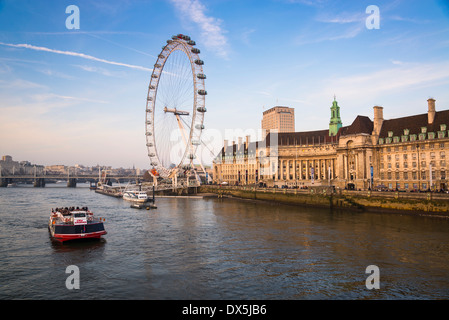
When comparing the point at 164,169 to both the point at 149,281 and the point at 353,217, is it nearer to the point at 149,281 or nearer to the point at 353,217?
the point at 353,217

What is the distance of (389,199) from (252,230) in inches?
1092

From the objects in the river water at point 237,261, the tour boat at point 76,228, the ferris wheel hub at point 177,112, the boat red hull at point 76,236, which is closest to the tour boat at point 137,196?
the ferris wheel hub at point 177,112

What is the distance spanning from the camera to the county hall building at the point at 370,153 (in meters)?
66.6

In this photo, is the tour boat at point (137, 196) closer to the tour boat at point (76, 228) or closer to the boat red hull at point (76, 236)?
the tour boat at point (76, 228)

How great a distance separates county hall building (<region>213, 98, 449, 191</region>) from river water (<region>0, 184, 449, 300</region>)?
984 inches

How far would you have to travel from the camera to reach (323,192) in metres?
69.8

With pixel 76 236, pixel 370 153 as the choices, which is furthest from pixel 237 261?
pixel 370 153

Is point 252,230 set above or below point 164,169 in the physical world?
below

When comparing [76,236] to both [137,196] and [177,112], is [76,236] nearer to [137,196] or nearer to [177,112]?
[137,196]
